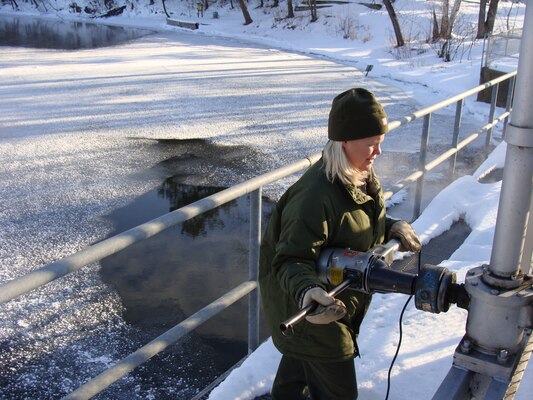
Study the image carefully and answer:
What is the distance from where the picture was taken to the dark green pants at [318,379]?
2.26 meters

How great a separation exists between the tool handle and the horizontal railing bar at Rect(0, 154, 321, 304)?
2.55ft

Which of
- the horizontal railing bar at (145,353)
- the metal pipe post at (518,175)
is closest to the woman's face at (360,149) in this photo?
the metal pipe post at (518,175)

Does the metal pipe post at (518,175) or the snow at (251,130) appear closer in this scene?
the metal pipe post at (518,175)

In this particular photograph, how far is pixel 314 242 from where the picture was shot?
2004mm

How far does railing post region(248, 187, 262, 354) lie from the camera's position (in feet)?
9.89

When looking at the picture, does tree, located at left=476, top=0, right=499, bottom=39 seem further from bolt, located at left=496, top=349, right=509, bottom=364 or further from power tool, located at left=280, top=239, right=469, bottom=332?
bolt, located at left=496, top=349, right=509, bottom=364

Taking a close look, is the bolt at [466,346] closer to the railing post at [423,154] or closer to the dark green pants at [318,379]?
the dark green pants at [318,379]

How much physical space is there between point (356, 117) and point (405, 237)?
0.53 metres

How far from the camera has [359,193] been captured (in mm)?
2195

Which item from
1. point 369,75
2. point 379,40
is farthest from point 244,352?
point 379,40

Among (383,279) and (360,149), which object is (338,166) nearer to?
(360,149)

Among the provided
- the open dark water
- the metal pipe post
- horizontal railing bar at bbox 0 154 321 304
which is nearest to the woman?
horizontal railing bar at bbox 0 154 321 304

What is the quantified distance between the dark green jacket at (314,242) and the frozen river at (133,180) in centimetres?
162

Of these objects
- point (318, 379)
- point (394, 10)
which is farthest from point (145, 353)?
point (394, 10)
